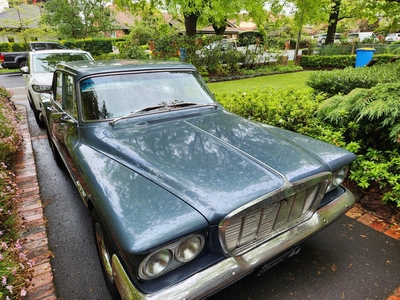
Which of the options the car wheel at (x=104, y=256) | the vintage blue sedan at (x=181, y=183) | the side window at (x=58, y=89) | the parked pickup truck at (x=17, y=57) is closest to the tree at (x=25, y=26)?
the parked pickup truck at (x=17, y=57)

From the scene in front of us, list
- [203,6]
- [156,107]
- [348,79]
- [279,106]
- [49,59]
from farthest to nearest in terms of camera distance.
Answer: [203,6]
[49,59]
[348,79]
[279,106]
[156,107]

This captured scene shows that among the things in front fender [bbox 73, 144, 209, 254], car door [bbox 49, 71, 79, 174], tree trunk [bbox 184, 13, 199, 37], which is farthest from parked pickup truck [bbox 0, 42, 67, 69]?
front fender [bbox 73, 144, 209, 254]

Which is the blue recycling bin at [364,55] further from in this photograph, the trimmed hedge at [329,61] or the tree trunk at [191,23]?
the tree trunk at [191,23]

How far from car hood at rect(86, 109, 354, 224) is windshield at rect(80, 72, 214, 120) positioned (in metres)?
0.20

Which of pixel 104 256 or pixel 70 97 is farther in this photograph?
pixel 70 97

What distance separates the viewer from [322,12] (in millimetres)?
16891

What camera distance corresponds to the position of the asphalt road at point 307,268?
2.23 metres

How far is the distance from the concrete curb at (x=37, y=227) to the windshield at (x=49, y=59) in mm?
3650

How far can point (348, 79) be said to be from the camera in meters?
5.03

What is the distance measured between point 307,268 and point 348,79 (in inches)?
156

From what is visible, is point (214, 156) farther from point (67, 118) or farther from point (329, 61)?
point (329, 61)

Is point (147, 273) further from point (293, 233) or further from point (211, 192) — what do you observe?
point (293, 233)

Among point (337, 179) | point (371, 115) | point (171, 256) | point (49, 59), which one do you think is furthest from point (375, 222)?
point (49, 59)

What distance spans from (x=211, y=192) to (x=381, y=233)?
2.32 meters
